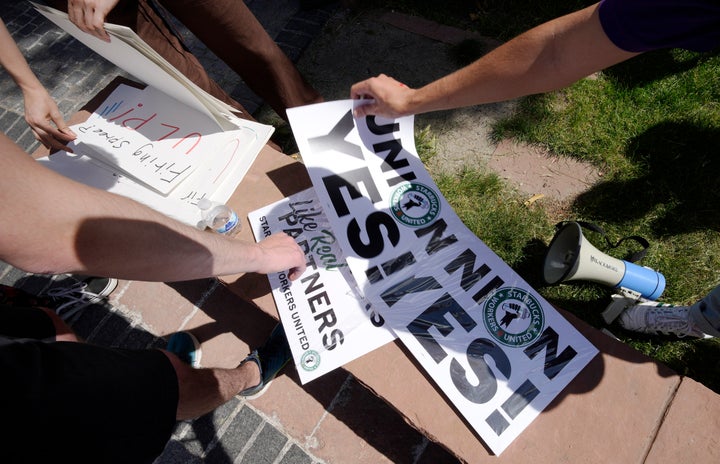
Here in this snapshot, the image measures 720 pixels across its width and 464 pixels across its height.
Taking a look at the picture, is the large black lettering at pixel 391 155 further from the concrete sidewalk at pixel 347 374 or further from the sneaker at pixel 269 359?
the sneaker at pixel 269 359

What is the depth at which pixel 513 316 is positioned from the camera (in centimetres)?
132

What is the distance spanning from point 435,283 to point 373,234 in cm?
30

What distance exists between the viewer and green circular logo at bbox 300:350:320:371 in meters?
1.37

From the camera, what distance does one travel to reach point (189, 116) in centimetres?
179

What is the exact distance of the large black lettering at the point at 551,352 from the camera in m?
1.24

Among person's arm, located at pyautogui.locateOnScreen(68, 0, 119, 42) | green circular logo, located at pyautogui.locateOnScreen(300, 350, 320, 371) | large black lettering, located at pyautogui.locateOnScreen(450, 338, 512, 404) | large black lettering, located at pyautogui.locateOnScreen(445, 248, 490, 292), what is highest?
large black lettering, located at pyautogui.locateOnScreen(445, 248, 490, 292)

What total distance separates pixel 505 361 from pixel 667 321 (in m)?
0.97

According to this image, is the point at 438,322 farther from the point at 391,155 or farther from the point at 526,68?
the point at 526,68

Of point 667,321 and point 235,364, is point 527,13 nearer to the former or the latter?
point 667,321

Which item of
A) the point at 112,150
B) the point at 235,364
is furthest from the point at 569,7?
the point at 235,364

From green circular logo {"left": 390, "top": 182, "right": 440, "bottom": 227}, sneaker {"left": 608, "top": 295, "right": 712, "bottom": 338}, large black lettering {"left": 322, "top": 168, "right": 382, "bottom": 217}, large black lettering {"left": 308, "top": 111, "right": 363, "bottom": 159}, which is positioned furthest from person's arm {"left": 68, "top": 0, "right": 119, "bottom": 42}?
sneaker {"left": 608, "top": 295, "right": 712, "bottom": 338}

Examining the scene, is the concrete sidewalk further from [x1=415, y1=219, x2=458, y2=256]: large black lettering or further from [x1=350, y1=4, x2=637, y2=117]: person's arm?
[x1=350, y1=4, x2=637, y2=117]: person's arm

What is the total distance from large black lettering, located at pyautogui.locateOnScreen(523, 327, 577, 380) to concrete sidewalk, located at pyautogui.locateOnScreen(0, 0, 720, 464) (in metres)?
0.07

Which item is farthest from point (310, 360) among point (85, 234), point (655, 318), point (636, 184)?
point (636, 184)
